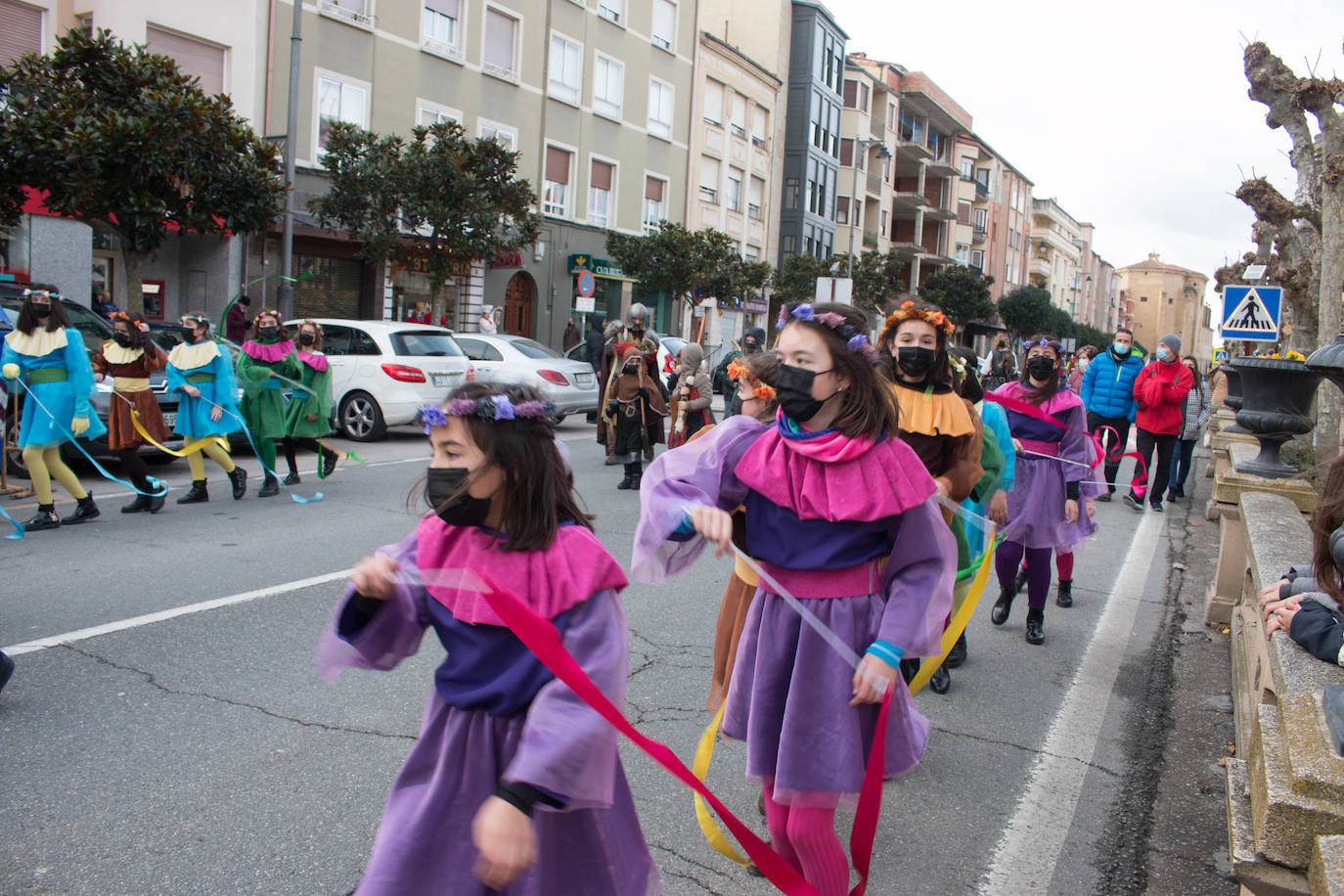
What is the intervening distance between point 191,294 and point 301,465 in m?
11.1

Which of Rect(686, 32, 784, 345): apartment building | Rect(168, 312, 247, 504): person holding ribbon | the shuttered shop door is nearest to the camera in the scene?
Rect(168, 312, 247, 504): person holding ribbon

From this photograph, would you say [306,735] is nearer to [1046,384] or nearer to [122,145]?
[1046,384]

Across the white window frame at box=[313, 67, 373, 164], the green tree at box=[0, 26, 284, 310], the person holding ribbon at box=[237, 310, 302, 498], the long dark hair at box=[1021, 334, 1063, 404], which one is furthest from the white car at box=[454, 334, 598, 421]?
the long dark hair at box=[1021, 334, 1063, 404]

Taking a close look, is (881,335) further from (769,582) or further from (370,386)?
(370,386)

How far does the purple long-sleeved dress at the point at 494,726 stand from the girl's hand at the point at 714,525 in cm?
33

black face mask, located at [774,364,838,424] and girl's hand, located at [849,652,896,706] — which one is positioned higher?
black face mask, located at [774,364,838,424]

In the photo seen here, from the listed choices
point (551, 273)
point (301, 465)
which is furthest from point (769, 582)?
point (551, 273)

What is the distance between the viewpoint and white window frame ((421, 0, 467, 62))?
2484 centimetres

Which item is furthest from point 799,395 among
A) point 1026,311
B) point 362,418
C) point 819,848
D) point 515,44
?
point 1026,311

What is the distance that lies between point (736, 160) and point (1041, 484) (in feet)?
115

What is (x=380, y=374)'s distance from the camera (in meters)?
13.9

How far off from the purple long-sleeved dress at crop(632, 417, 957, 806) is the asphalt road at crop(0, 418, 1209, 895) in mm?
749

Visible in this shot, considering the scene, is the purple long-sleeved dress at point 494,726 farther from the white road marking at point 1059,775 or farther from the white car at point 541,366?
the white car at point 541,366

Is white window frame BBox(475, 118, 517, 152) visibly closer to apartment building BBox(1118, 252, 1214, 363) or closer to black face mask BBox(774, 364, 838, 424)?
black face mask BBox(774, 364, 838, 424)
